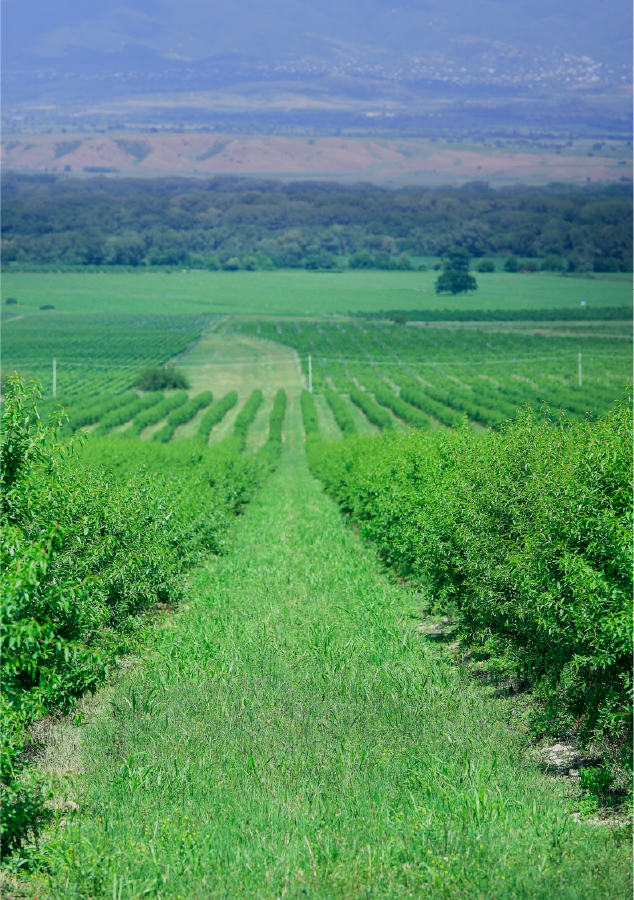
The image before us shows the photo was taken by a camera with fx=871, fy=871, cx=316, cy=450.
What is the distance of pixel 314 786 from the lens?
9711 mm

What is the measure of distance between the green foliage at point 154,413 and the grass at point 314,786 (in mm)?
45854

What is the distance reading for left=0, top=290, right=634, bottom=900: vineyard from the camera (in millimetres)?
8156

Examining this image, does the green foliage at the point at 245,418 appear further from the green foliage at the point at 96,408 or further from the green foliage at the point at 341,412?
the green foliage at the point at 96,408

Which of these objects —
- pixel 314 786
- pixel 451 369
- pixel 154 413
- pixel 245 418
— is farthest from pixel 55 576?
Result: pixel 451 369

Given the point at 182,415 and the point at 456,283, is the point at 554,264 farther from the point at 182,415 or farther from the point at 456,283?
the point at 182,415

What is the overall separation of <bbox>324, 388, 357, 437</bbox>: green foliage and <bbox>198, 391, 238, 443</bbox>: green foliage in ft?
28.5

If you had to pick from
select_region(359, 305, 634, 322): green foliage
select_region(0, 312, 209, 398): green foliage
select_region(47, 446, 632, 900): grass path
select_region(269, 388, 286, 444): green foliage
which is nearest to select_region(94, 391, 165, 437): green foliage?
Result: select_region(0, 312, 209, 398): green foliage

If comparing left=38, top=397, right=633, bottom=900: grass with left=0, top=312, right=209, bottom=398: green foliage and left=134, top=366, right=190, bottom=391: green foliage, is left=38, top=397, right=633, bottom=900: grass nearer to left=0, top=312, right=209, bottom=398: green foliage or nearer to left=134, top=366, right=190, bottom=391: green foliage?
left=0, top=312, right=209, bottom=398: green foliage

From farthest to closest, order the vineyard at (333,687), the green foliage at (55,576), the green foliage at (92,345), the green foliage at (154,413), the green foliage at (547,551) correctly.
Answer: the green foliage at (92,345)
the green foliage at (154,413)
the green foliage at (547,551)
the vineyard at (333,687)
the green foliage at (55,576)

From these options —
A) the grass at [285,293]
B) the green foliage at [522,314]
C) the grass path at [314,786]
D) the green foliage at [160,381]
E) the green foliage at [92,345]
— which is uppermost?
the grass at [285,293]

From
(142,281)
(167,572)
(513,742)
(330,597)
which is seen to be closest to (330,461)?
(330,597)

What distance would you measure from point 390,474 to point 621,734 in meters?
13.9

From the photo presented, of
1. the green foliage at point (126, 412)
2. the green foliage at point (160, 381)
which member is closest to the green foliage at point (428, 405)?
the green foliage at point (126, 412)

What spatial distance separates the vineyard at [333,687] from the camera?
8.16 meters
